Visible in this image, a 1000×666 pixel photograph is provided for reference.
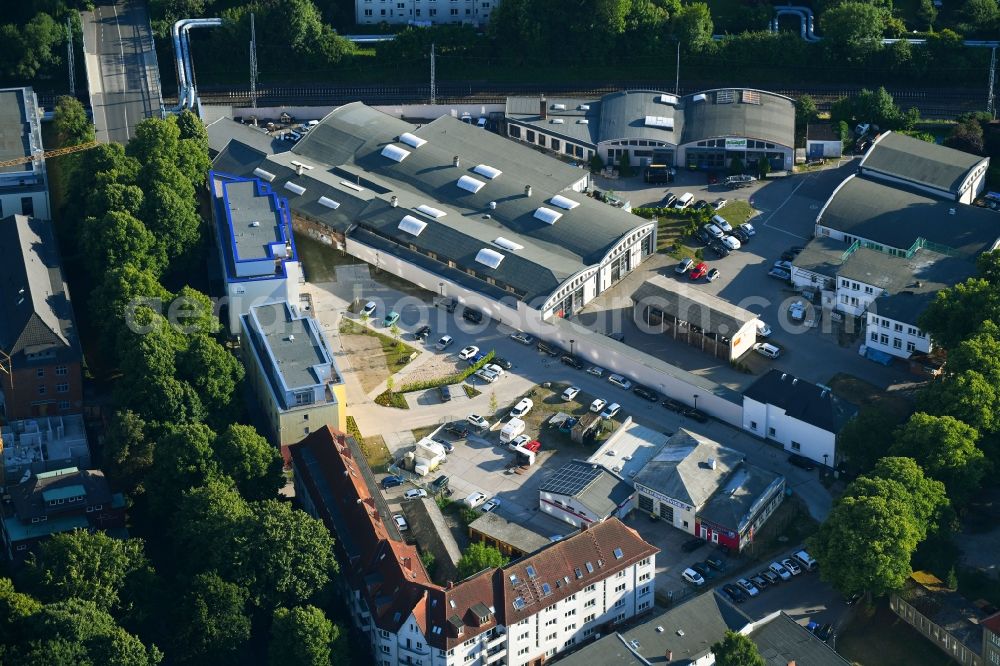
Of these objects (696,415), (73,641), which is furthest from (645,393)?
(73,641)

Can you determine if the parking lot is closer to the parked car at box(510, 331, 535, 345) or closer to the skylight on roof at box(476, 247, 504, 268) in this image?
the parked car at box(510, 331, 535, 345)

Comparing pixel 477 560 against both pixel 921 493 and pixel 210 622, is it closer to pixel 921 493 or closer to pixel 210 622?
pixel 210 622

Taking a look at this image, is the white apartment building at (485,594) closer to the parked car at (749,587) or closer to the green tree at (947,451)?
the parked car at (749,587)

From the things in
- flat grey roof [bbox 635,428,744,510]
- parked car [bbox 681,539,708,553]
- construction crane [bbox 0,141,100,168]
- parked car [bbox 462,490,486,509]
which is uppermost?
construction crane [bbox 0,141,100,168]

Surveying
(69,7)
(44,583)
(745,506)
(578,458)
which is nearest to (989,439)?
(745,506)

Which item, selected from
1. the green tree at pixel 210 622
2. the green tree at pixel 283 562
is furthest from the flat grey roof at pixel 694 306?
the green tree at pixel 210 622

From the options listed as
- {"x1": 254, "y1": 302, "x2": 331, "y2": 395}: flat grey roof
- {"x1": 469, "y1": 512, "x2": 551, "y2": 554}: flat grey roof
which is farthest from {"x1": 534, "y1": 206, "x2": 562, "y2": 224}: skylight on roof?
{"x1": 469, "y1": 512, "x2": 551, "y2": 554}: flat grey roof
